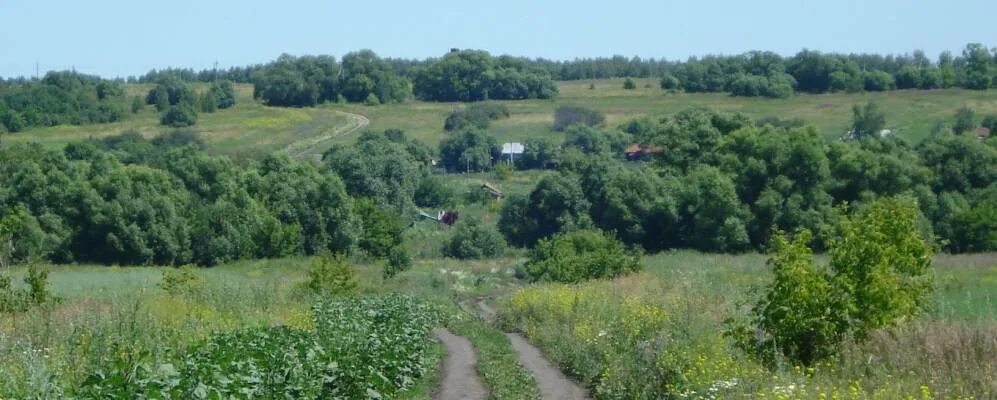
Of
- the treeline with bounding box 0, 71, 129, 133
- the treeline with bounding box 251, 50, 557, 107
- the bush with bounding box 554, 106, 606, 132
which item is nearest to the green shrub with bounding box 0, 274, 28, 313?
the treeline with bounding box 0, 71, 129, 133

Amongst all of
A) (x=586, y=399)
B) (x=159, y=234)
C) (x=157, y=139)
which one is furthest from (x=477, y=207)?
(x=586, y=399)

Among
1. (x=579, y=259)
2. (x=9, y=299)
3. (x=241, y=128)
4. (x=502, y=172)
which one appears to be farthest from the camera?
(x=241, y=128)

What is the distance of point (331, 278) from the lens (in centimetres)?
4119

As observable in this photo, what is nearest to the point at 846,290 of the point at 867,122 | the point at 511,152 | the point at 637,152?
the point at 867,122

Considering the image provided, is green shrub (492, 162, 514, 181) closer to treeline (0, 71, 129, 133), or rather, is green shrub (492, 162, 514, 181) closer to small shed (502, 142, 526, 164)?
small shed (502, 142, 526, 164)

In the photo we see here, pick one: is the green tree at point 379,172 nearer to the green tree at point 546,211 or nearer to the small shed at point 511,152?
the green tree at point 546,211

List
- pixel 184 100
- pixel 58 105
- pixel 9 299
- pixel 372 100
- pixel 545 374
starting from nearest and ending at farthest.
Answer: pixel 545 374 < pixel 9 299 < pixel 58 105 < pixel 184 100 < pixel 372 100

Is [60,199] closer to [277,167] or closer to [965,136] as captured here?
[277,167]

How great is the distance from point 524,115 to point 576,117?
12.4m

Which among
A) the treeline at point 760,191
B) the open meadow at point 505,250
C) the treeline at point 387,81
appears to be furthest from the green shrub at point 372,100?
the treeline at point 760,191

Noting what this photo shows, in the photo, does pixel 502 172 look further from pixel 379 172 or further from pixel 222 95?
pixel 222 95

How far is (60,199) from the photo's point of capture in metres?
69.4

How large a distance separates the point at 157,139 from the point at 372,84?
41.2 metres

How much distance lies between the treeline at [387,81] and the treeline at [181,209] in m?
61.6
